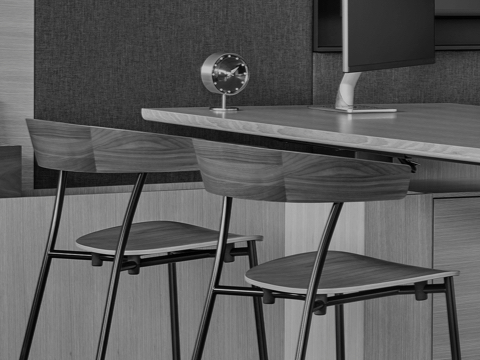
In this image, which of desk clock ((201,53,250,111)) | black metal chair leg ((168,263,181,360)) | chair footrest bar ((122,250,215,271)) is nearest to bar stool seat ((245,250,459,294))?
chair footrest bar ((122,250,215,271))

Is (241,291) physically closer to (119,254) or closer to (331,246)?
(119,254)

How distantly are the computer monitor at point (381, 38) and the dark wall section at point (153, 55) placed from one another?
0.55m

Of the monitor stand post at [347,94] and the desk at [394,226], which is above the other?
the monitor stand post at [347,94]

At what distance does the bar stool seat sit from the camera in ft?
5.68

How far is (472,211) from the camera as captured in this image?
2.49 meters

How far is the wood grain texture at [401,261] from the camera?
2469 mm

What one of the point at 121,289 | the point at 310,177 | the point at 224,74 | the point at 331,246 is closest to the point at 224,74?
the point at 224,74

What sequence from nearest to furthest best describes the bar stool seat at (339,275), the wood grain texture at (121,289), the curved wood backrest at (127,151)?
the bar stool seat at (339,275), the curved wood backrest at (127,151), the wood grain texture at (121,289)

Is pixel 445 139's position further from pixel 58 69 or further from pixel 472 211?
pixel 58 69

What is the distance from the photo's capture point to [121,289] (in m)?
2.87

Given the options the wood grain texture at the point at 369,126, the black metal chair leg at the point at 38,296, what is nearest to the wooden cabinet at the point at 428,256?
the wood grain texture at the point at 369,126

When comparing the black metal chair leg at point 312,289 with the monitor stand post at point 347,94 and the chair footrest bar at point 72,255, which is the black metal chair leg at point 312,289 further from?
the monitor stand post at point 347,94

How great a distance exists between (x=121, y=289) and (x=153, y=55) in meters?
0.78

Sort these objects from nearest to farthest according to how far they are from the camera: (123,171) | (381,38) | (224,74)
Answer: (123,171) < (381,38) < (224,74)
